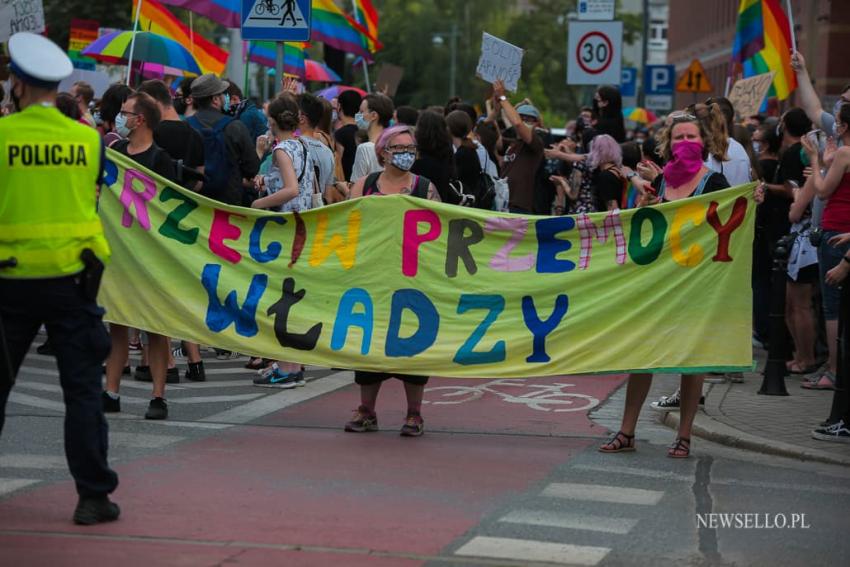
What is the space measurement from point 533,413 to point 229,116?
3818 millimetres

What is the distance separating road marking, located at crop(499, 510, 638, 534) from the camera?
23.6 feet

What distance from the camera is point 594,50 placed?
19312 millimetres

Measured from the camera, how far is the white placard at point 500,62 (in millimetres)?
16031

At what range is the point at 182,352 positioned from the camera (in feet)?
44.5

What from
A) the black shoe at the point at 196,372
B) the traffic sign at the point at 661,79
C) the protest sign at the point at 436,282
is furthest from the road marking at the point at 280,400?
the traffic sign at the point at 661,79

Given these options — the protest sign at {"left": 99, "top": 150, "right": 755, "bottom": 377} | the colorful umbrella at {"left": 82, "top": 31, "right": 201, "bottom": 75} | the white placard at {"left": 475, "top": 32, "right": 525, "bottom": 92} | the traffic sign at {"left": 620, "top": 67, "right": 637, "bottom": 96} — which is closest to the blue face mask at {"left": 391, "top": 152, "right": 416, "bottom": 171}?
the protest sign at {"left": 99, "top": 150, "right": 755, "bottom": 377}

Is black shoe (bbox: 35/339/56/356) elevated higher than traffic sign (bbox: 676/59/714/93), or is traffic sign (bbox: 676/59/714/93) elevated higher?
traffic sign (bbox: 676/59/714/93)

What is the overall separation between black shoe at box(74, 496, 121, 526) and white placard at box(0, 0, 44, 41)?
29.6ft

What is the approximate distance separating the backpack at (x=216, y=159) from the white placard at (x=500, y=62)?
4.30m

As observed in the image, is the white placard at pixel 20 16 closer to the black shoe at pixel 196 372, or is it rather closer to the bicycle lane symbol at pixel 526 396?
the black shoe at pixel 196 372

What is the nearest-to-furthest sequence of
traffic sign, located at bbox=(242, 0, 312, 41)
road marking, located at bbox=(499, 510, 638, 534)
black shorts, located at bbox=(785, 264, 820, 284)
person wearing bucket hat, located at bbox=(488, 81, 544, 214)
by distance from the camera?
road marking, located at bbox=(499, 510, 638, 534) < black shorts, located at bbox=(785, 264, 820, 284) < traffic sign, located at bbox=(242, 0, 312, 41) < person wearing bucket hat, located at bbox=(488, 81, 544, 214)

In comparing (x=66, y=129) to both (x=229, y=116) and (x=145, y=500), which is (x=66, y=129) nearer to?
(x=145, y=500)

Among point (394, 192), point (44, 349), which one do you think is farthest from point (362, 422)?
point (44, 349)

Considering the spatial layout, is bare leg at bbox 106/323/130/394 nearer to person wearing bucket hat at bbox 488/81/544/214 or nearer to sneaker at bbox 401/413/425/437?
sneaker at bbox 401/413/425/437
